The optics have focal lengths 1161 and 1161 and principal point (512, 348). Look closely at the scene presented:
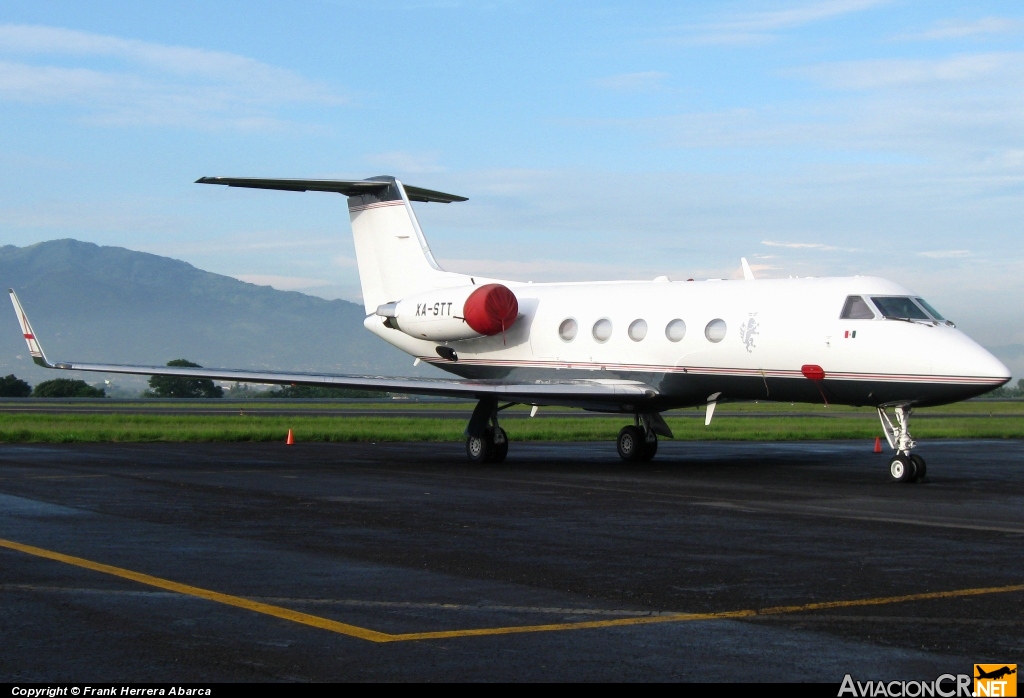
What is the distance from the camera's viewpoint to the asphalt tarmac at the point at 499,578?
6125 millimetres

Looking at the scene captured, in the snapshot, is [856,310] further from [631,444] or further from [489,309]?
[489,309]

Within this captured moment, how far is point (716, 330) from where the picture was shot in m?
19.7

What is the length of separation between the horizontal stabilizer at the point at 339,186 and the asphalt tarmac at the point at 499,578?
7.13m

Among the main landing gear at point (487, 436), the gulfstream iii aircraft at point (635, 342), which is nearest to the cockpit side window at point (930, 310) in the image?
the gulfstream iii aircraft at point (635, 342)

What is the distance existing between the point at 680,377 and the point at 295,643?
1450cm

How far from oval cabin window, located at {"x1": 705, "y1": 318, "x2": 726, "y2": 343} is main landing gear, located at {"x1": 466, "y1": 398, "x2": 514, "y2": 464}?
4.04 meters

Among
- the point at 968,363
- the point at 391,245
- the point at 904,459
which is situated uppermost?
the point at 391,245

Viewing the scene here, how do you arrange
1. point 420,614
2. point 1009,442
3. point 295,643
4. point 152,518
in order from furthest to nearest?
point 1009,442 < point 152,518 < point 420,614 < point 295,643

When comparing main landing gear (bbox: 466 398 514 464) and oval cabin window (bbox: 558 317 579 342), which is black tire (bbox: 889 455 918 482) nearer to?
oval cabin window (bbox: 558 317 579 342)

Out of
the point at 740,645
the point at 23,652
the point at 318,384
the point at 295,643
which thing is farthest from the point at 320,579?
the point at 318,384

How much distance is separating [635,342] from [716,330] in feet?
5.95

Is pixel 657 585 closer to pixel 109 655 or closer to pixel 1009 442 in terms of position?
pixel 109 655

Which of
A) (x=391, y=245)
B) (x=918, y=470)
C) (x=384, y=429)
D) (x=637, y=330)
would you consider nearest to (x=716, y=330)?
(x=637, y=330)

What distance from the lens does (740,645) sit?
6504mm
